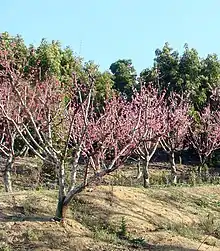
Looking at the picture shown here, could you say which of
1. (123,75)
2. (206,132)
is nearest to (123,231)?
(206,132)

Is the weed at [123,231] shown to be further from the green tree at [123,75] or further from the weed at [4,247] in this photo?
the green tree at [123,75]

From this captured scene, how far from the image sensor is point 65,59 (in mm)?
19891

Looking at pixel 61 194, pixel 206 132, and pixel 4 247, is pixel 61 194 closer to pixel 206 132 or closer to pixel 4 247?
pixel 4 247

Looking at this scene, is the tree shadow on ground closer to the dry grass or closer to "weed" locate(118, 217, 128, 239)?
the dry grass

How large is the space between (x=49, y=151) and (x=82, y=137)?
65cm

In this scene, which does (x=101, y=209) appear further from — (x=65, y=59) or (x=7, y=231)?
(x=65, y=59)

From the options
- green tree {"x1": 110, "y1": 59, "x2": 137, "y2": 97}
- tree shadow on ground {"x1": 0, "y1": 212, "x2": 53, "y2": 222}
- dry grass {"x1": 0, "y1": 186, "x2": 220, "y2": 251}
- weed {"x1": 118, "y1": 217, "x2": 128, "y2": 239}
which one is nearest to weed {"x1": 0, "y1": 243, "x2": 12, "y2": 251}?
dry grass {"x1": 0, "y1": 186, "x2": 220, "y2": 251}

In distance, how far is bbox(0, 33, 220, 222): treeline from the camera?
6.97 m

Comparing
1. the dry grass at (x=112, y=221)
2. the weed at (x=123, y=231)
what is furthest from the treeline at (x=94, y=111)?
the weed at (x=123, y=231)

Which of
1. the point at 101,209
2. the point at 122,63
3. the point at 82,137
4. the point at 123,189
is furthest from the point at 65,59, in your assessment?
the point at 82,137

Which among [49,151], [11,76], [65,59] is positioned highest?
[65,59]

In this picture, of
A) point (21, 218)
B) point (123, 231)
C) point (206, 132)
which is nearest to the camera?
point (21, 218)

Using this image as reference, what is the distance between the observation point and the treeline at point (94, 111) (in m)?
6.97

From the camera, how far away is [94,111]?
16172 mm
